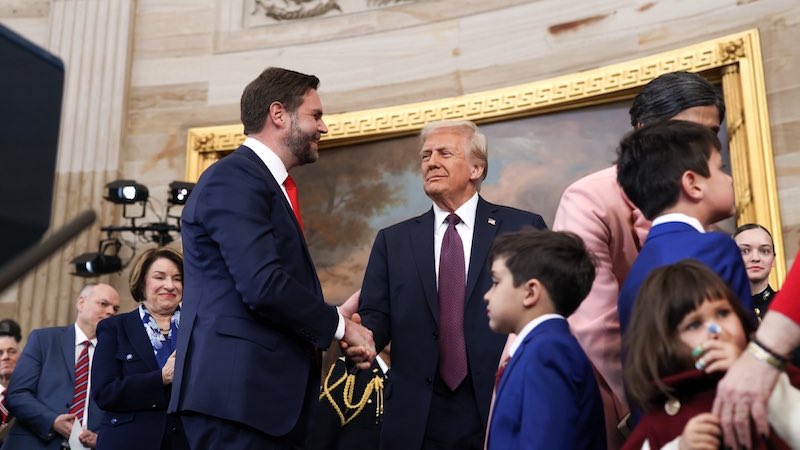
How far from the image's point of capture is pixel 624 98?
21.7 ft

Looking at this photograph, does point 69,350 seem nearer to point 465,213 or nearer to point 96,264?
point 96,264

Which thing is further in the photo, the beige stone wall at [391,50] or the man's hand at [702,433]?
the beige stone wall at [391,50]

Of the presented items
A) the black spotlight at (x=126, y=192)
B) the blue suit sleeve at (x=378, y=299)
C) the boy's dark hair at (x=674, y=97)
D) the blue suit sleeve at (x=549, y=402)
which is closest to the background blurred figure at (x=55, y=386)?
the black spotlight at (x=126, y=192)

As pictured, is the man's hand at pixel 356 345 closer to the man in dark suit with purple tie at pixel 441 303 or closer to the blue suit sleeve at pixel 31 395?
the man in dark suit with purple tie at pixel 441 303

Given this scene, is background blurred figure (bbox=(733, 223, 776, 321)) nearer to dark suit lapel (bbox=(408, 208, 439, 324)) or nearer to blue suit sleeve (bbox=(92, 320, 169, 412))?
dark suit lapel (bbox=(408, 208, 439, 324))

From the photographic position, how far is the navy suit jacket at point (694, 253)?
8.54 ft

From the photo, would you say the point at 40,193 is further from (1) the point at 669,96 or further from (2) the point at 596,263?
(1) the point at 669,96

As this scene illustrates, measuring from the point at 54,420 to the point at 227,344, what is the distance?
8.99 ft

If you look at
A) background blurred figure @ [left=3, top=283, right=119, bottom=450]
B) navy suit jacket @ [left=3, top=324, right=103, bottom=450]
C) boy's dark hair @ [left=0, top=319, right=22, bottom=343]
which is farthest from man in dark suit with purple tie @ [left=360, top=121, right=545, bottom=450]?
boy's dark hair @ [left=0, top=319, right=22, bottom=343]

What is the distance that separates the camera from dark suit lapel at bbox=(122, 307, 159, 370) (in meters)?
4.58

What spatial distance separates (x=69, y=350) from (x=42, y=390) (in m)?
0.28

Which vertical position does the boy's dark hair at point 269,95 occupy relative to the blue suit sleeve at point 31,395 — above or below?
above

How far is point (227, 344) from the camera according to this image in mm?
3211

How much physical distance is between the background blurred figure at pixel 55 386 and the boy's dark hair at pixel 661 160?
3557 millimetres
